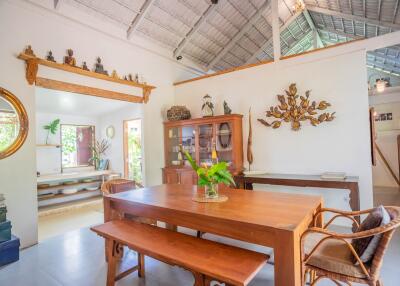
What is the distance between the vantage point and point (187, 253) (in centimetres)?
155

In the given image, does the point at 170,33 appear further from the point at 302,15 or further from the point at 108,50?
the point at 302,15

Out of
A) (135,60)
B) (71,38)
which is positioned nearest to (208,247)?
(71,38)

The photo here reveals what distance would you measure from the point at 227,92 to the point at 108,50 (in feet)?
7.26

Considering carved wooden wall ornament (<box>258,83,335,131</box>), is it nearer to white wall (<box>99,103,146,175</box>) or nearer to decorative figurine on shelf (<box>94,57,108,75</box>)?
decorative figurine on shelf (<box>94,57,108,75</box>)

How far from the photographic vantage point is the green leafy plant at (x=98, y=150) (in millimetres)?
6039

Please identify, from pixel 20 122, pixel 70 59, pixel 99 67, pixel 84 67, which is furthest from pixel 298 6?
pixel 20 122

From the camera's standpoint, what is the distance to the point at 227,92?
4410 mm

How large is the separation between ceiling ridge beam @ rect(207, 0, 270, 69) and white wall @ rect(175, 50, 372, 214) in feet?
4.73

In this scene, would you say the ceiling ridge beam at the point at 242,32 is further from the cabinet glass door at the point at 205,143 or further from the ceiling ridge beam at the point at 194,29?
the cabinet glass door at the point at 205,143

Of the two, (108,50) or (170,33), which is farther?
(170,33)

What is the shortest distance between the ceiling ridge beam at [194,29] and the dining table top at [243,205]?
138 inches

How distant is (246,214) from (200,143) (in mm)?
2916

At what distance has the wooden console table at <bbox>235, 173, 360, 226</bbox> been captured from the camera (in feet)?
9.20

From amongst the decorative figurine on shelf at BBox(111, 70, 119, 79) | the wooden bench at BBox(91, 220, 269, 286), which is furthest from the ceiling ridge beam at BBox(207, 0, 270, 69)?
the wooden bench at BBox(91, 220, 269, 286)
